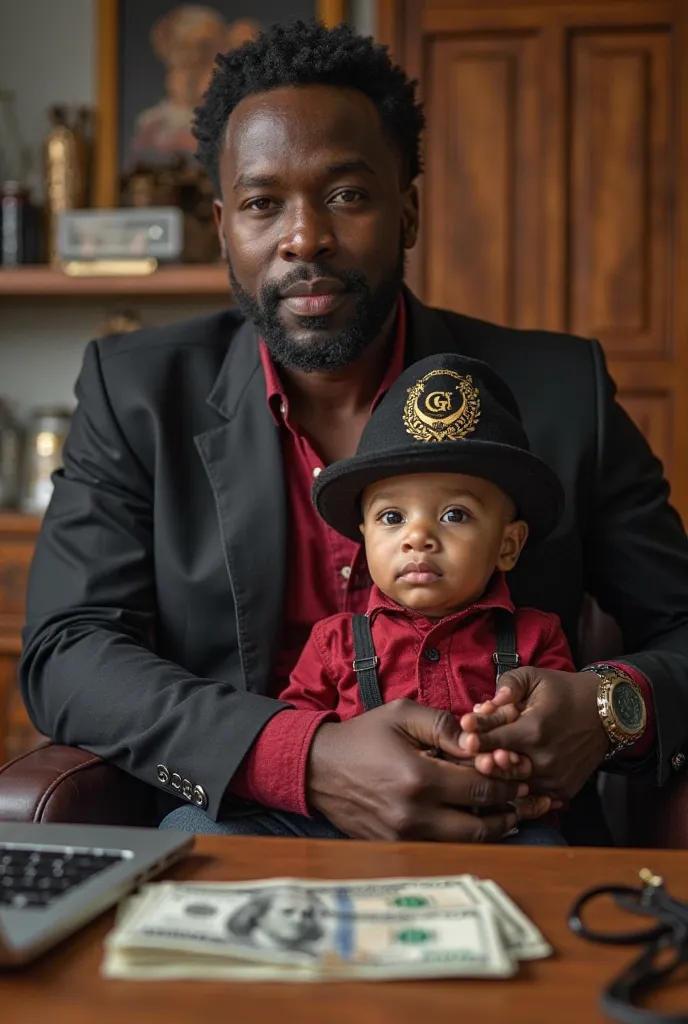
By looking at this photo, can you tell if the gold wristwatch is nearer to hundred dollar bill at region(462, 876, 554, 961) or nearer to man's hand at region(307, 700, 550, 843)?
man's hand at region(307, 700, 550, 843)

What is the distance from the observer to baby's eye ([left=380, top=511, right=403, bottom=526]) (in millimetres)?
1516

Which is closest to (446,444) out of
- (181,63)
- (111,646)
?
(111,646)

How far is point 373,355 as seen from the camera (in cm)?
194

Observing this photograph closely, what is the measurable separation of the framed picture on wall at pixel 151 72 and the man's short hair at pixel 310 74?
208 cm

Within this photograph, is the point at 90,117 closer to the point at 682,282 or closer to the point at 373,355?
the point at 682,282

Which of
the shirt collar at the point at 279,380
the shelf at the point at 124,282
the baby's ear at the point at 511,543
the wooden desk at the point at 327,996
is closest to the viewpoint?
the wooden desk at the point at 327,996

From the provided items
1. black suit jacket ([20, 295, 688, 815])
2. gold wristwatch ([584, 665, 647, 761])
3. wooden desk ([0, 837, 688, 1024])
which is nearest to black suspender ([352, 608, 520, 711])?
gold wristwatch ([584, 665, 647, 761])

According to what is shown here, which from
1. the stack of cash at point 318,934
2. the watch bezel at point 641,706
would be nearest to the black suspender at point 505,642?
the watch bezel at point 641,706

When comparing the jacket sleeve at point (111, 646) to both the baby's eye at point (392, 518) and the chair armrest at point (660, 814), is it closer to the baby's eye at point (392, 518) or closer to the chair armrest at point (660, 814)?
the baby's eye at point (392, 518)

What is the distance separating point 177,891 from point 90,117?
3.54 meters

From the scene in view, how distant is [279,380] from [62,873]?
108 cm

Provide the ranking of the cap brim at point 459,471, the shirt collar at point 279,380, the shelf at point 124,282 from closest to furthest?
the cap brim at point 459,471, the shirt collar at point 279,380, the shelf at point 124,282

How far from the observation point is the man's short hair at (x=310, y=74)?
182 cm

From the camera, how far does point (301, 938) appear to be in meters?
0.84
